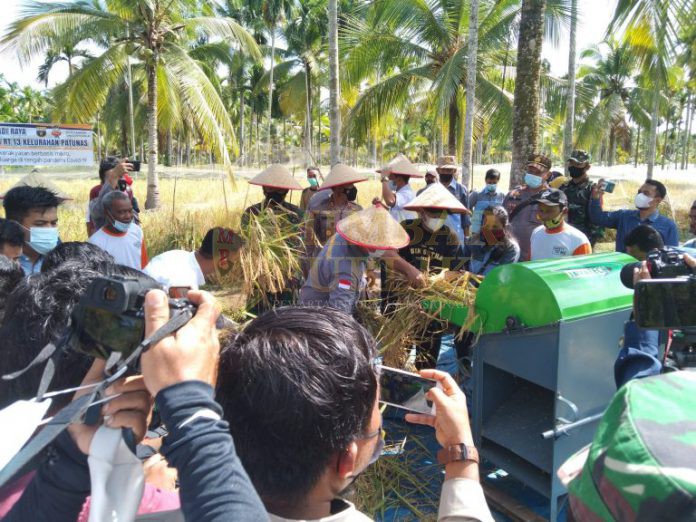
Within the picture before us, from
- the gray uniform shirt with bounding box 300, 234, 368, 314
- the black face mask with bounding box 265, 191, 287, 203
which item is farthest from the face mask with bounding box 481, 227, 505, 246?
the black face mask with bounding box 265, 191, 287, 203

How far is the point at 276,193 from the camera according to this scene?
535cm

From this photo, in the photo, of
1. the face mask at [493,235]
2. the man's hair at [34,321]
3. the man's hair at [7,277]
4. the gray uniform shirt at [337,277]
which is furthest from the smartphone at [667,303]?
the face mask at [493,235]

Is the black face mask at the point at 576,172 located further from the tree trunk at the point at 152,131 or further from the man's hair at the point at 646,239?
the tree trunk at the point at 152,131

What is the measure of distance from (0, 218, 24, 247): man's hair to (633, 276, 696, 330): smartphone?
3.09 m

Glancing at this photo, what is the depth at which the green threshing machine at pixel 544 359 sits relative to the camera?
8.89 ft

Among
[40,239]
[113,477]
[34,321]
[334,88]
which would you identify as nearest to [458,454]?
[113,477]

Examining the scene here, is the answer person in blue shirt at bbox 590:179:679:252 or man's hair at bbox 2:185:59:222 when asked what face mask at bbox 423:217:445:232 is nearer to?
person in blue shirt at bbox 590:179:679:252

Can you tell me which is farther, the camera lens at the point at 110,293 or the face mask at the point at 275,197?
the face mask at the point at 275,197

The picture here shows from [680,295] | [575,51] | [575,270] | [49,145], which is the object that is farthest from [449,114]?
[680,295]

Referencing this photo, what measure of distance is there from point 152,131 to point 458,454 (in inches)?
500

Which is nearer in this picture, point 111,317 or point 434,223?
point 111,317

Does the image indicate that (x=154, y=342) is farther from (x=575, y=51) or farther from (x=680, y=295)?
(x=575, y=51)

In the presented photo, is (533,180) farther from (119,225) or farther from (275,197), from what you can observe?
(119,225)

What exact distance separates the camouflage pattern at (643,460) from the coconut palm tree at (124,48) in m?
9.59
